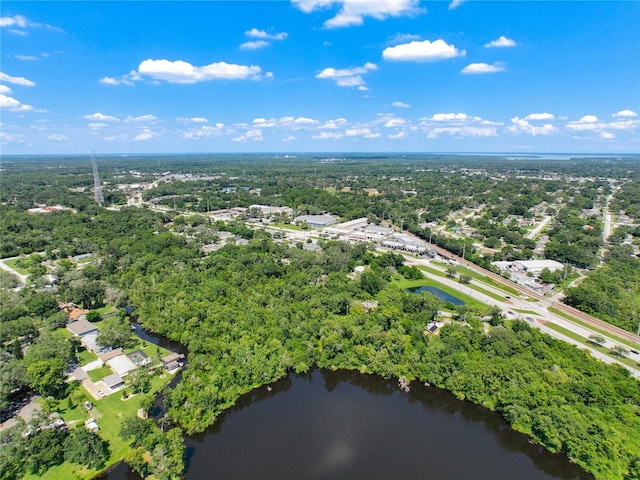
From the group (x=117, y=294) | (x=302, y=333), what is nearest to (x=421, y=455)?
(x=302, y=333)

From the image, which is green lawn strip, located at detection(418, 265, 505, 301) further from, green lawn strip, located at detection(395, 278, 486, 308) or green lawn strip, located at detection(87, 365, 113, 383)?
green lawn strip, located at detection(87, 365, 113, 383)

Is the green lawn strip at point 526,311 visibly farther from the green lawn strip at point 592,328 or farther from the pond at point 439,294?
the pond at point 439,294

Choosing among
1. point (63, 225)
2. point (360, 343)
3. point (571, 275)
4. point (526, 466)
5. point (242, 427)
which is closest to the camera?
point (526, 466)

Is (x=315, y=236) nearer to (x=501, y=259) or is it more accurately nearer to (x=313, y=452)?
(x=501, y=259)

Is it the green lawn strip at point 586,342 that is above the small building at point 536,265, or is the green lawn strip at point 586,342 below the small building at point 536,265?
below

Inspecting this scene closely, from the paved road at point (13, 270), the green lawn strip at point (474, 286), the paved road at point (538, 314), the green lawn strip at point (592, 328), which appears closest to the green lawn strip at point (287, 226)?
the green lawn strip at point (474, 286)

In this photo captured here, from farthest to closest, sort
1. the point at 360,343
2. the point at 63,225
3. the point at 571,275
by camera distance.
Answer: the point at 63,225 → the point at 571,275 → the point at 360,343

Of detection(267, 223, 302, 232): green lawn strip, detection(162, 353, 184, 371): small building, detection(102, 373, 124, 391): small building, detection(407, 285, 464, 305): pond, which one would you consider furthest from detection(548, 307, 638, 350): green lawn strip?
detection(267, 223, 302, 232): green lawn strip
